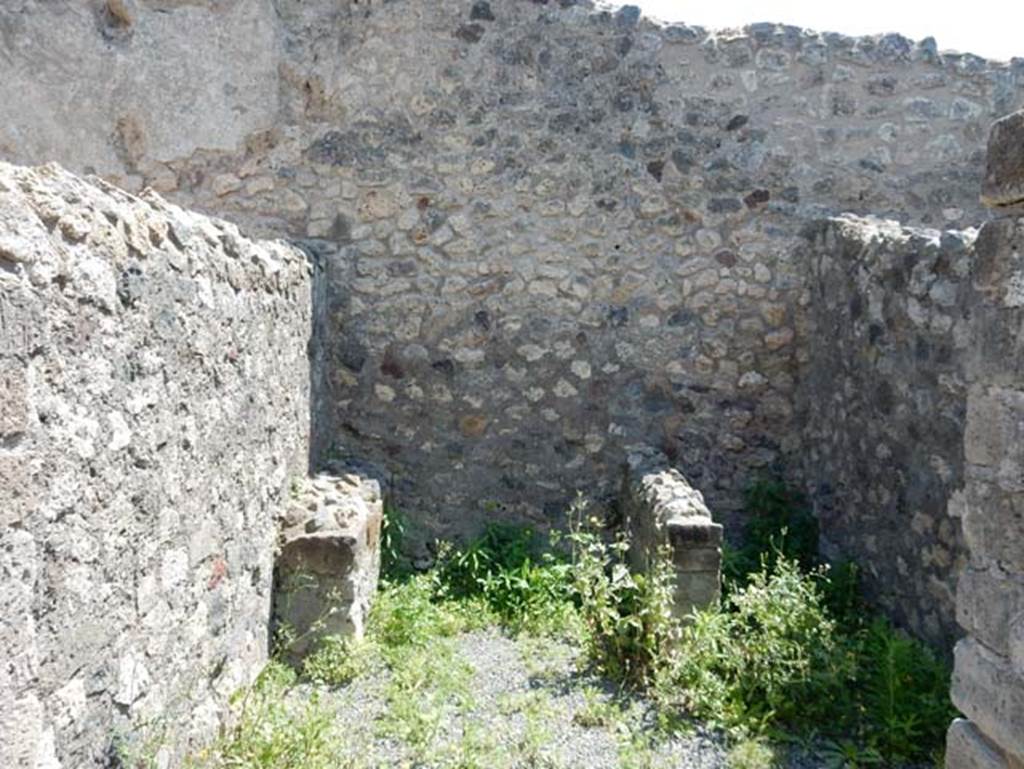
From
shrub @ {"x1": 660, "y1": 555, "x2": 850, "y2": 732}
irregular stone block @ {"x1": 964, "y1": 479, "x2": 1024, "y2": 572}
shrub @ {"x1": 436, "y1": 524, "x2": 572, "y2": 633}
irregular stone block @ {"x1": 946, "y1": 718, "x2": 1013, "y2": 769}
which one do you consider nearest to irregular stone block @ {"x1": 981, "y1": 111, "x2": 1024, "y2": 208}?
irregular stone block @ {"x1": 964, "y1": 479, "x2": 1024, "y2": 572}

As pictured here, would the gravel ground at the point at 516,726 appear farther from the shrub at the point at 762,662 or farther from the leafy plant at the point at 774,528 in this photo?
the leafy plant at the point at 774,528

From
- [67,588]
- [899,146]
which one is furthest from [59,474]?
[899,146]

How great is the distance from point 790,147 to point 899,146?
737 mm

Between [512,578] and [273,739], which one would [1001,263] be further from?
[512,578]

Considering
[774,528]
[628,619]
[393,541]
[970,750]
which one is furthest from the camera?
[774,528]

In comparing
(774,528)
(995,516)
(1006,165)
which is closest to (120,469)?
(995,516)

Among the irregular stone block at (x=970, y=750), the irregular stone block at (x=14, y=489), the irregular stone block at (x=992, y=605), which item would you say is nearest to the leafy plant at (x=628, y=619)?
the irregular stone block at (x=970, y=750)

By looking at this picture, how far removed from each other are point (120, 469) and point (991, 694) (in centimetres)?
220

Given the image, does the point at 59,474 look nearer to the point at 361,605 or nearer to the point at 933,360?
the point at 361,605

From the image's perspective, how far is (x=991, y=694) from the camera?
2275 mm

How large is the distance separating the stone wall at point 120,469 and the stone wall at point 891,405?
2883 mm

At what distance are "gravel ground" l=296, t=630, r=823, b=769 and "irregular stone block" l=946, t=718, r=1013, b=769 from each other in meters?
1.36

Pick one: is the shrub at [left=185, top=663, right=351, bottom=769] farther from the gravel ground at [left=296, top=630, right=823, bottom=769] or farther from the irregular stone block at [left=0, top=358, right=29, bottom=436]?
the irregular stone block at [left=0, top=358, right=29, bottom=436]

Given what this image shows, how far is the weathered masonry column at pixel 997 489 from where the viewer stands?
7.27 feet
